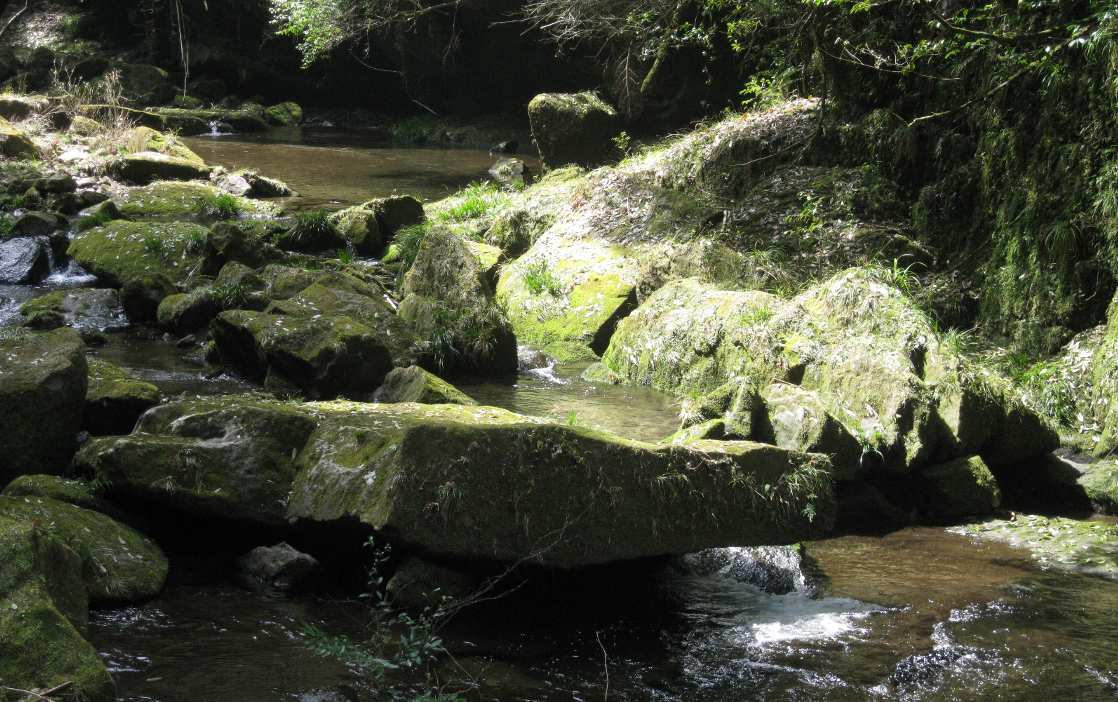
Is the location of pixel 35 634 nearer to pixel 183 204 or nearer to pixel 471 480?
pixel 471 480

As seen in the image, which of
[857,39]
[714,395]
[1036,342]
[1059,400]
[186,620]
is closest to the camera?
[186,620]

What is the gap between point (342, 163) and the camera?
2173 cm

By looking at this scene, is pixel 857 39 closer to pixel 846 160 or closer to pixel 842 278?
pixel 846 160

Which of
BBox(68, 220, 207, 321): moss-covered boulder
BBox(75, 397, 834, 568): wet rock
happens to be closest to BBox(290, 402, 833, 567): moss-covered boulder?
BBox(75, 397, 834, 568): wet rock

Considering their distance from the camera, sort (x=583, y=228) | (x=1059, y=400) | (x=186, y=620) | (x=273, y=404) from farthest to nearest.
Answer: (x=583, y=228)
(x=1059, y=400)
(x=273, y=404)
(x=186, y=620)

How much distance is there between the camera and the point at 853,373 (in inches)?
294

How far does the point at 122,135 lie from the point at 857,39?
13337mm

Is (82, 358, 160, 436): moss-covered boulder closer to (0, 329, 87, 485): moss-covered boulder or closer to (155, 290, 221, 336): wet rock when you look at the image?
(0, 329, 87, 485): moss-covered boulder

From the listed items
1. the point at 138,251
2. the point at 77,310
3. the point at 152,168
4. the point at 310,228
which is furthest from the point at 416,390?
the point at 152,168

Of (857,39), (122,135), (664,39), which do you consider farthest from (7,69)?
(857,39)

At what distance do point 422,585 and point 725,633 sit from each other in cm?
152

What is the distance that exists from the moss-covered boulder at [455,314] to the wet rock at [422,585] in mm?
4280

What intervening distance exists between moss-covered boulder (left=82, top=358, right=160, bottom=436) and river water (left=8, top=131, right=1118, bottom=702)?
5.38 ft

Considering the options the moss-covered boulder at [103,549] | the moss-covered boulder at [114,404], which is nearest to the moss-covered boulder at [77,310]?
the moss-covered boulder at [114,404]
